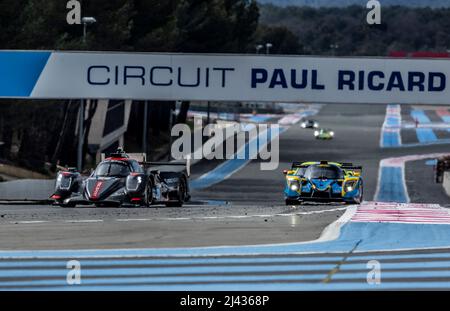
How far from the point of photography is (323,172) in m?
→ 33.0

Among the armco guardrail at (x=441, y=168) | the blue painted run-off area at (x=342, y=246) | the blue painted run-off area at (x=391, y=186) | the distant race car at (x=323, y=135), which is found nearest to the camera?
the blue painted run-off area at (x=342, y=246)

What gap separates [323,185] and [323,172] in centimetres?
65

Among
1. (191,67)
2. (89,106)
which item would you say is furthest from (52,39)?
(191,67)

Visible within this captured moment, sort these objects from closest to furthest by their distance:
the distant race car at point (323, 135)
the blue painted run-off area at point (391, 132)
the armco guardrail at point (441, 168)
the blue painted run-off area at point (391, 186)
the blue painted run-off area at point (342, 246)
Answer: the blue painted run-off area at point (342, 246), the blue painted run-off area at point (391, 186), the armco guardrail at point (441, 168), the blue painted run-off area at point (391, 132), the distant race car at point (323, 135)

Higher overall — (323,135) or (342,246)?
(323,135)

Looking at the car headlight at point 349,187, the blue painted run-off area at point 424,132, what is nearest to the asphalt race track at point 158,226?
the car headlight at point 349,187

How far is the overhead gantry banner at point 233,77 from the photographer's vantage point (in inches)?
1494

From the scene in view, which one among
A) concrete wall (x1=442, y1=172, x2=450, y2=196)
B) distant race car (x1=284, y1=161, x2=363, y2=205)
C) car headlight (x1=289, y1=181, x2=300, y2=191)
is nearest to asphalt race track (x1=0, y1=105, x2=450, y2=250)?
distant race car (x1=284, y1=161, x2=363, y2=205)

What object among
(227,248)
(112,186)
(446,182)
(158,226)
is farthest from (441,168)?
(227,248)

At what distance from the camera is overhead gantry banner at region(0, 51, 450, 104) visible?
3794cm

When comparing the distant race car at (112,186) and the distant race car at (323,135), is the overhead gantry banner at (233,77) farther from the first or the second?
the distant race car at (323,135)

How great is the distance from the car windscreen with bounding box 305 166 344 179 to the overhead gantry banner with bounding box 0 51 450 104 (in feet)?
17.3

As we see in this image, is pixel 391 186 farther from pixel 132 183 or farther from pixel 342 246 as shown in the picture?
pixel 342 246

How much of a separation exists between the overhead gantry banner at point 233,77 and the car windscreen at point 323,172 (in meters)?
5.26
